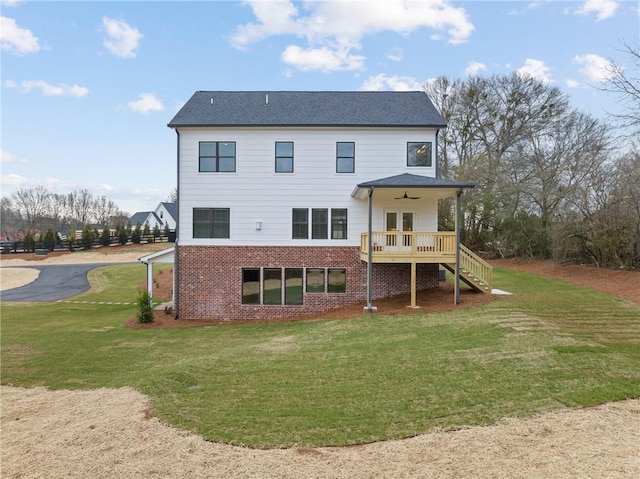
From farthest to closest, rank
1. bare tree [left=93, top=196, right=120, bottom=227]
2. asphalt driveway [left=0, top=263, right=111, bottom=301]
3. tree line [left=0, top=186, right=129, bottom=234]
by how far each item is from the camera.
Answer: bare tree [left=93, top=196, right=120, bottom=227], tree line [left=0, top=186, right=129, bottom=234], asphalt driveway [left=0, top=263, right=111, bottom=301]

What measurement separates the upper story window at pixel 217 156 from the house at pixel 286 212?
0.04 meters

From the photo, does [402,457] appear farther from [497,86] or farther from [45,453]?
[497,86]

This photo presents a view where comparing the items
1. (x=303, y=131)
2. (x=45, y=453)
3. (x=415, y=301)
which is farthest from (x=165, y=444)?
(x=303, y=131)

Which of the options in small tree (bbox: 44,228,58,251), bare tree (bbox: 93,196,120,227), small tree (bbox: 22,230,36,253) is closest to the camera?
small tree (bbox: 22,230,36,253)

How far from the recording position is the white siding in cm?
1573

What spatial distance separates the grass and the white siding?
14.0 feet

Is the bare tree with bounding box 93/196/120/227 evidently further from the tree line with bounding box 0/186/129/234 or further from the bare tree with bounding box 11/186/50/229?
the bare tree with bounding box 11/186/50/229

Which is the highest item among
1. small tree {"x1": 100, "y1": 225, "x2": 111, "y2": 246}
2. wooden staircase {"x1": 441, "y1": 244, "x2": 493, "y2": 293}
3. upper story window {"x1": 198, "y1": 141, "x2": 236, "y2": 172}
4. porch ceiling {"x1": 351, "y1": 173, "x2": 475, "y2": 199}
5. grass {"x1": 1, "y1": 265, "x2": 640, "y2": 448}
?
upper story window {"x1": 198, "y1": 141, "x2": 236, "y2": 172}

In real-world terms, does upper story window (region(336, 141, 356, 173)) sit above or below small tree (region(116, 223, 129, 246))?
above

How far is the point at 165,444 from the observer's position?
16.5ft

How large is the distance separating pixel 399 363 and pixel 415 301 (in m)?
6.62

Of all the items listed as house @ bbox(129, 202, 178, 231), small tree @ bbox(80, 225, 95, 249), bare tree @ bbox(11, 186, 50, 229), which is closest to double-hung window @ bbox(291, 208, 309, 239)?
small tree @ bbox(80, 225, 95, 249)

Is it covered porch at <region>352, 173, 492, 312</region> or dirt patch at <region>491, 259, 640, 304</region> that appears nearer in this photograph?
covered porch at <region>352, 173, 492, 312</region>

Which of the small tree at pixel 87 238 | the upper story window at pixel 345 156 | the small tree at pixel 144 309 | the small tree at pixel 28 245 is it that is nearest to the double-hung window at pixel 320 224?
the upper story window at pixel 345 156
